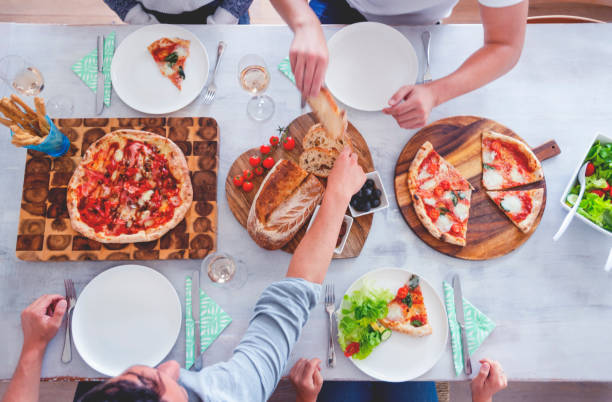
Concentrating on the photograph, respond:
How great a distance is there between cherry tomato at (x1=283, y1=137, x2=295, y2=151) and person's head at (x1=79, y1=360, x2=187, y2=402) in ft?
4.00

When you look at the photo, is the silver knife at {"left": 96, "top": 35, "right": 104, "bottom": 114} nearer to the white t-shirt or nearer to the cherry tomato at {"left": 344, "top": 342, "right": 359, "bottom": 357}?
the white t-shirt

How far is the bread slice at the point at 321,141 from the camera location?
2.01 m

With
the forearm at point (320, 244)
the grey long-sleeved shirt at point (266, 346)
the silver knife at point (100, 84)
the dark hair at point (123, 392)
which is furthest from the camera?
the silver knife at point (100, 84)

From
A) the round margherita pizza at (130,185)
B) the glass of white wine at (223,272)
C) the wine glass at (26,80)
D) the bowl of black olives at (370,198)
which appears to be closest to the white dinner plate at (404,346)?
the bowl of black olives at (370,198)

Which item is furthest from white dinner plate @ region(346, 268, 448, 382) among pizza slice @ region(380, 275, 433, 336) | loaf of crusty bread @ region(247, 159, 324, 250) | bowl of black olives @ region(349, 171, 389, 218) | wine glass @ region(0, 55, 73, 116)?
wine glass @ region(0, 55, 73, 116)

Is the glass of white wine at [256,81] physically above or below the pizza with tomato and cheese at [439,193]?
above

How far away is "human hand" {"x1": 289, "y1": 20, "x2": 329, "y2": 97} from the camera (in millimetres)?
1709

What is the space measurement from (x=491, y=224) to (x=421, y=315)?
1.98ft

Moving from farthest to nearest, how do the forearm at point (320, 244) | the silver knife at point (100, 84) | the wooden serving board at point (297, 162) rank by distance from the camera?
the silver knife at point (100, 84), the wooden serving board at point (297, 162), the forearm at point (320, 244)

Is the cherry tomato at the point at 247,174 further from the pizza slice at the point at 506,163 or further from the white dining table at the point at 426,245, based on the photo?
the pizza slice at the point at 506,163

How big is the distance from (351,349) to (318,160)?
3.07 ft

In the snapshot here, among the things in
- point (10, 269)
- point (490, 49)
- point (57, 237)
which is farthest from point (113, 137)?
point (490, 49)

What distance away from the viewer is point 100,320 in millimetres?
1867

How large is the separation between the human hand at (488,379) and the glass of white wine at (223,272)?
1.21 meters
